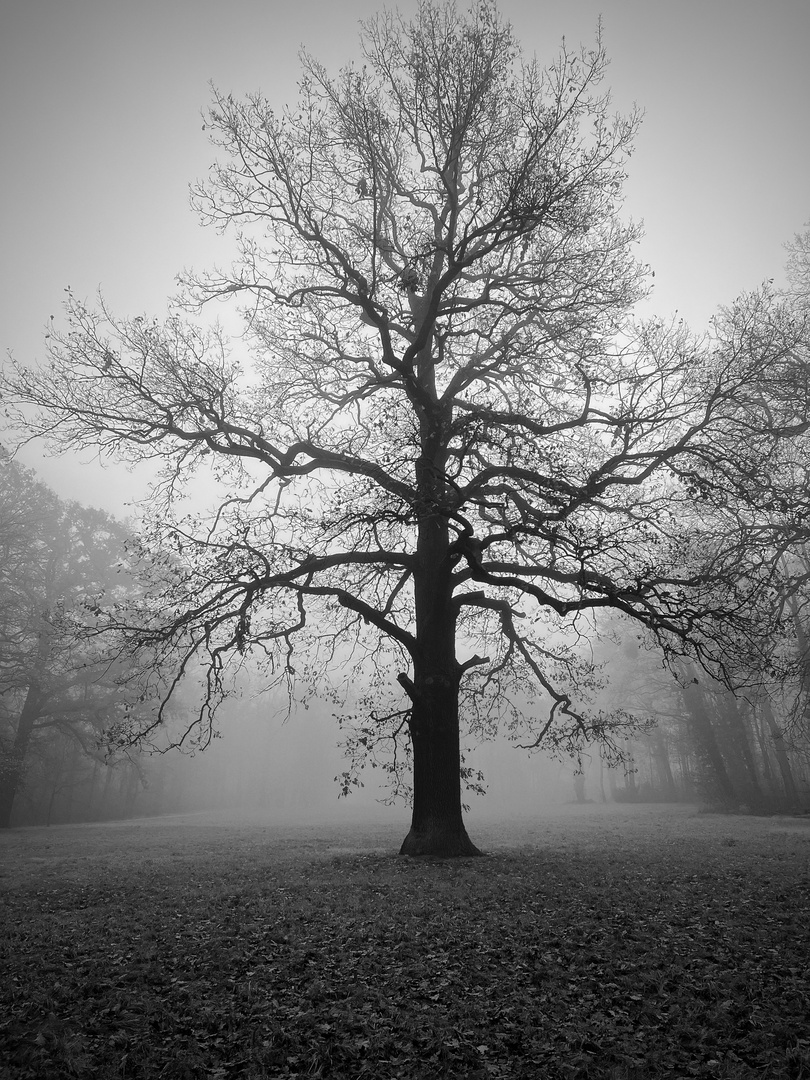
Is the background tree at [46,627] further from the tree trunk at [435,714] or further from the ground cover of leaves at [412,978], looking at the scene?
the ground cover of leaves at [412,978]

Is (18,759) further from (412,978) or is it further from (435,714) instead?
(412,978)

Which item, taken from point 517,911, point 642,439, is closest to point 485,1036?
point 517,911

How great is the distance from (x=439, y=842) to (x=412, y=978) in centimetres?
680

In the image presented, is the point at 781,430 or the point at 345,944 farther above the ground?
the point at 781,430

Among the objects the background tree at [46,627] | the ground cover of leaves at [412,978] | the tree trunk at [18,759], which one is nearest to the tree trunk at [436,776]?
the ground cover of leaves at [412,978]

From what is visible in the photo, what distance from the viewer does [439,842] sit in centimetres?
1178

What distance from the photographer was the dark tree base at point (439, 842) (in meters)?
11.7

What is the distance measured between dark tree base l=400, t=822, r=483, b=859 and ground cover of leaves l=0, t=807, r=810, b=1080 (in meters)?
2.16

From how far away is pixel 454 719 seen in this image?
12414mm

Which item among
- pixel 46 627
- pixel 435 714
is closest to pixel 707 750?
pixel 435 714

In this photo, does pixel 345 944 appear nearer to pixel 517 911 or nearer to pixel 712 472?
pixel 517 911

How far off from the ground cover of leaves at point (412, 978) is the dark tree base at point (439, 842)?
216 cm

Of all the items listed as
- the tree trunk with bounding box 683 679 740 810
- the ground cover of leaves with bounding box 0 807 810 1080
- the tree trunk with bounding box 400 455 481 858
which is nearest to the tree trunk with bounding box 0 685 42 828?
the ground cover of leaves with bounding box 0 807 810 1080

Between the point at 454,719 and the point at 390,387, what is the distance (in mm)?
7495
